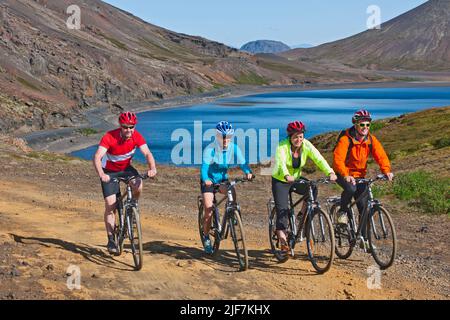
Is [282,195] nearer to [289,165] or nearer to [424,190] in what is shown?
[289,165]

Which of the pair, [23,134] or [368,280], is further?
[23,134]

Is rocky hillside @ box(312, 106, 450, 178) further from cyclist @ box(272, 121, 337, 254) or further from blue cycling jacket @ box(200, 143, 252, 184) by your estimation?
blue cycling jacket @ box(200, 143, 252, 184)

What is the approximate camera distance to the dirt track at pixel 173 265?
8.59 meters

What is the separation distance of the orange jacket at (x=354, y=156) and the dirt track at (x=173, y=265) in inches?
68.9

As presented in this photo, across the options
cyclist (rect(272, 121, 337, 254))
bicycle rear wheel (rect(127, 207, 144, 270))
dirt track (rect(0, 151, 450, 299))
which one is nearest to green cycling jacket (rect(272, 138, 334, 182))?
cyclist (rect(272, 121, 337, 254))

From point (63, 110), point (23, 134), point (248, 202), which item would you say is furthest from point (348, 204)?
point (63, 110)

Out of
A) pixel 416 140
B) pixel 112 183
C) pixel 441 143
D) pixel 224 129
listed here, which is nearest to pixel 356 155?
pixel 224 129

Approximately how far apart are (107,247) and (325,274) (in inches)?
160

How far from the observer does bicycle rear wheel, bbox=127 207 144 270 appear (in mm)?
9419

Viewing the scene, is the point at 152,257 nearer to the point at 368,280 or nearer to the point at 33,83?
the point at 368,280

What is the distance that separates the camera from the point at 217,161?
9844 millimetres

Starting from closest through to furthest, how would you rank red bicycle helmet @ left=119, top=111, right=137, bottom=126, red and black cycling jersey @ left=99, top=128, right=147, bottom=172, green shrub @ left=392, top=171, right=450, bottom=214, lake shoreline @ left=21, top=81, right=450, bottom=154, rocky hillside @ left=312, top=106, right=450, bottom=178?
red bicycle helmet @ left=119, top=111, right=137, bottom=126
red and black cycling jersey @ left=99, top=128, right=147, bottom=172
green shrub @ left=392, top=171, right=450, bottom=214
rocky hillside @ left=312, top=106, right=450, bottom=178
lake shoreline @ left=21, top=81, right=450, bottom=154

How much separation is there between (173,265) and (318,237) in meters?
2.58

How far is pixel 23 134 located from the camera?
73688 mm
